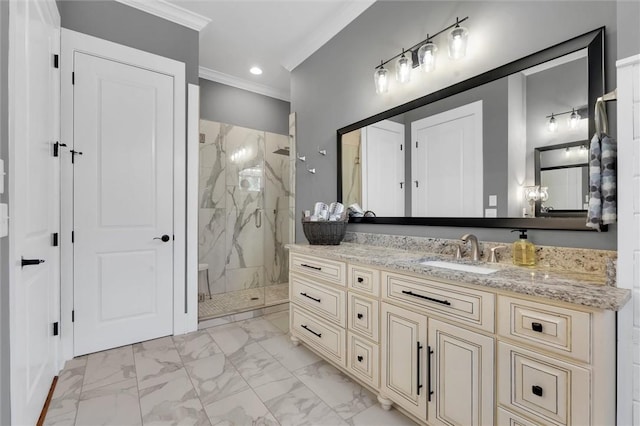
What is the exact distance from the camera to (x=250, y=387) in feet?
6.26

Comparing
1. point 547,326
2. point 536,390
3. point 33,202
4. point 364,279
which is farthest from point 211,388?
point 547,326

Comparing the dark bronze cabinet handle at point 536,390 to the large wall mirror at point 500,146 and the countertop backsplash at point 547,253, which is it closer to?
the countertop backsplash at point 547,253

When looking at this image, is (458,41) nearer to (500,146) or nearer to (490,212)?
(500,146)

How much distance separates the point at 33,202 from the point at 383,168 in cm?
219

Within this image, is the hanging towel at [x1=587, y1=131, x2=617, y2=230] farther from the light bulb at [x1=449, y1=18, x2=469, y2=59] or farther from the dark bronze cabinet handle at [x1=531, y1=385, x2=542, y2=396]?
the light bulb at [x1=449, y1=18, x2=469, y2=59]

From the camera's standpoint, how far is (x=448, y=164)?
192cm

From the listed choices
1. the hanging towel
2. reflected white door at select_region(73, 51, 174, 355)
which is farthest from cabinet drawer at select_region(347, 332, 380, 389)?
reflected white door at select_region(73, 51, 174, 355)

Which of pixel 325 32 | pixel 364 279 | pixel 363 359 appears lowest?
pixel 363 359

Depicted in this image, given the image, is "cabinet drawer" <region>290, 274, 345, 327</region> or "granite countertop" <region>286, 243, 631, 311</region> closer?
"granite countertop" <region>286, 243, 631, 311</region>

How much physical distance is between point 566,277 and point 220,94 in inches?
160

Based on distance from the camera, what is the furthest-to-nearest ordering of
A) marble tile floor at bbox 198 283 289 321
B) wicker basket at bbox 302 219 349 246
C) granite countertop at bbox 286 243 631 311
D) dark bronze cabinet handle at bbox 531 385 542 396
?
marble tile floor at bbox 198 283 289 321
wicker basket at bbox 302 219 349 246
dark bronze cabinet handle at bbox 531 385 542 396
granite countertop at bbox 286 243 631 311

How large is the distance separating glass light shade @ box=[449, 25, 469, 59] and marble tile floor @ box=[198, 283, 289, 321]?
2.90m

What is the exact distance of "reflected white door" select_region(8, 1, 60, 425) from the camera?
127 centimetres

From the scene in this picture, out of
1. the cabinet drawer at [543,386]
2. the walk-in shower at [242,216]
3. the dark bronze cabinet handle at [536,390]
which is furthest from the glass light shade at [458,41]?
the walk-in shower at [242,216]
